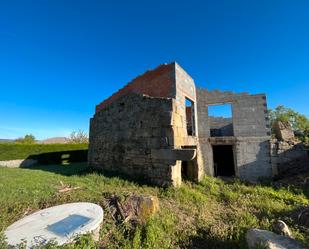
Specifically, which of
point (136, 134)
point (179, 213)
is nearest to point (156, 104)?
point (136, 134)

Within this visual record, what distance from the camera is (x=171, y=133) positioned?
5.76 metres

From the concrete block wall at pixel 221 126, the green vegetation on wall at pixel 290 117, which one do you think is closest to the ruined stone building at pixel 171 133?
the concrete block wall at pixel 221 126

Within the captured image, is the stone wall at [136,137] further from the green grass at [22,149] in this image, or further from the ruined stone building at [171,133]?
Answer: the green grass at [22,149]

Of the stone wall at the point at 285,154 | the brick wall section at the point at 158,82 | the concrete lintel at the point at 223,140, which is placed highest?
the brick wall section at the point at 158,82

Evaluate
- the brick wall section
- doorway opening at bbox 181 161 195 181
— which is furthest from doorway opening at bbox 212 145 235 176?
the brick wall section

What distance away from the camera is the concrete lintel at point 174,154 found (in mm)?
5137

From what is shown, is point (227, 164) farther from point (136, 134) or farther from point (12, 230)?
point (12, 230)

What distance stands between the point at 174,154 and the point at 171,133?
2.32 feet

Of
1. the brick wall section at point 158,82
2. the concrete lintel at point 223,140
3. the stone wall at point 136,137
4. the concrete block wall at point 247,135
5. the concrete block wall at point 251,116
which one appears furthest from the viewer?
the concrete lintel at point 223,140

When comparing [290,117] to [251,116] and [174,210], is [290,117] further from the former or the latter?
[174,210]

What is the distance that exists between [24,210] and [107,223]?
1918 mm

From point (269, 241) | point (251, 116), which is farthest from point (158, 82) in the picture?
point (269, 241)

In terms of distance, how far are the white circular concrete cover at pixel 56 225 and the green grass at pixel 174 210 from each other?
0.80 ft

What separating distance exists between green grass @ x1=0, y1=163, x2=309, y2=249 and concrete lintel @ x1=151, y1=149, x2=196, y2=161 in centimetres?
102
